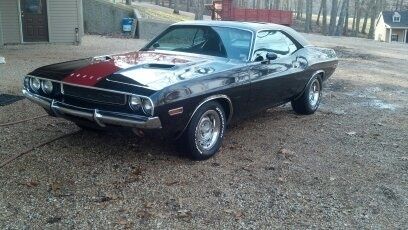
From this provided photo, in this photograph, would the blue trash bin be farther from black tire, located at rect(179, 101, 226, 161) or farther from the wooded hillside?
black tire, located at rect(179, 101, 226, 161)

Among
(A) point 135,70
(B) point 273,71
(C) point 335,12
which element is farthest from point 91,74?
(C) point 335,12

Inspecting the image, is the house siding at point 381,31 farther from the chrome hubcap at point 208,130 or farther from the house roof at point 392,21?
the chrome hubcap at point 208,130

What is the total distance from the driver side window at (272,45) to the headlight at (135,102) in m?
1.92

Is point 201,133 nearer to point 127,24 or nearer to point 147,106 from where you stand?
point 147,106

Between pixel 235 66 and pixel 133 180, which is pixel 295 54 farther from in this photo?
pixel 133 180

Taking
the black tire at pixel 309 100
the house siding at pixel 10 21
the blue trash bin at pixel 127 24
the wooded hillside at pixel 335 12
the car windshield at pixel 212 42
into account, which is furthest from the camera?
the wooded hillside at pixel 335 12

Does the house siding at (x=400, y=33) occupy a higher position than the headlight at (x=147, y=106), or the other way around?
the headlight at (x=147, y=106)

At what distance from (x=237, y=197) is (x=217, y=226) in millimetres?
571

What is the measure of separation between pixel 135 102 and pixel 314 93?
4168 millimetres

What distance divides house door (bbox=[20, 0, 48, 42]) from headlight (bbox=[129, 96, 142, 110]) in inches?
527

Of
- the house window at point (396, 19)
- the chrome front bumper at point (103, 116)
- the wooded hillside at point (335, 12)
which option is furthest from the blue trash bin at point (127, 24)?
the house window at point (396, 19)

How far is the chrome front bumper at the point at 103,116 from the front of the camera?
13.2ft

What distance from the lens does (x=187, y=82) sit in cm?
436

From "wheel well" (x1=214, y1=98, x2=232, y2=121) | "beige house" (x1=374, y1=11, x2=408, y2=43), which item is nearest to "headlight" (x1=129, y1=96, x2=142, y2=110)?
"wheel well" (x1=214, y1=98, x2=232, y2=121)
